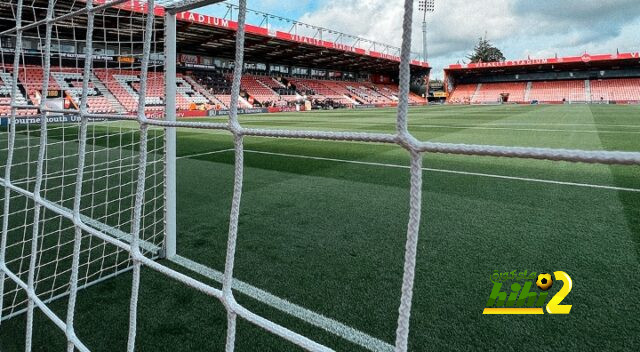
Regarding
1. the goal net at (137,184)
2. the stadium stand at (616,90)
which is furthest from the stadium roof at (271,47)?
the stadium stand at (616,90)

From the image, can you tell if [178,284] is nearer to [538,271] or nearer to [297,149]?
[538,271]

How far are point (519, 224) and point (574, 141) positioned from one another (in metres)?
5.70

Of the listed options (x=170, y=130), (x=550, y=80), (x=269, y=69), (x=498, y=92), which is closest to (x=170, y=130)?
(x=170, y=130)

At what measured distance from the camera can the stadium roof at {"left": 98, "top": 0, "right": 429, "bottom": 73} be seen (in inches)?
741

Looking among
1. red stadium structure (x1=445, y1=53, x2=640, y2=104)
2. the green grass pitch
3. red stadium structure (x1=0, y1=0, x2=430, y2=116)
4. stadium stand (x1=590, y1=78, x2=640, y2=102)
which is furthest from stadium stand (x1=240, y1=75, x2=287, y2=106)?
stadium stand (x1=590, y1=78, x2=640, y2=102)

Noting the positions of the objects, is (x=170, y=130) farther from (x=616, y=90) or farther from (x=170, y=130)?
(x=616, y=90)

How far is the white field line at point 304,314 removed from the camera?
62.7 inches

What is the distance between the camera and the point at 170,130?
2330 mm

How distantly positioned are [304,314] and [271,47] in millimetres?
25548

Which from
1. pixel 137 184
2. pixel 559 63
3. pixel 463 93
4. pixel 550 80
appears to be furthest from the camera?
pixel 463 93

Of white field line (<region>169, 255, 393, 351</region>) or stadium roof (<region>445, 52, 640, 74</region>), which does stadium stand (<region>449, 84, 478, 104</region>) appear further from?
white field line (<region>169, 255, 393, 351</region>)

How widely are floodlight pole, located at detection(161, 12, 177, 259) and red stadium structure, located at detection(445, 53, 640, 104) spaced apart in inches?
1694

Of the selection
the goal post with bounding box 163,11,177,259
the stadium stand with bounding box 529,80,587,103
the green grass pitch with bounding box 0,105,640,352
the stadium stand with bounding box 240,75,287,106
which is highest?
the stadium stand with bounding box 529,80,587,103

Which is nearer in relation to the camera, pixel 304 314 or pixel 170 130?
pixel 304 314
